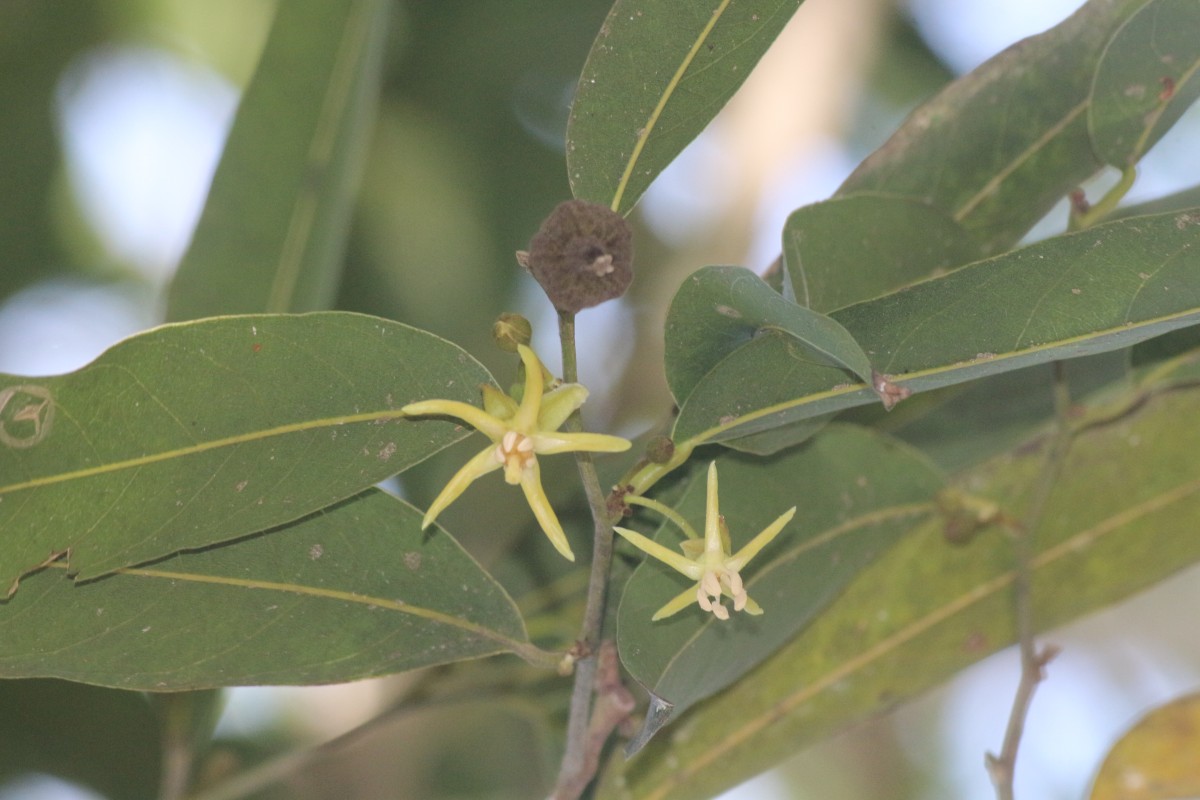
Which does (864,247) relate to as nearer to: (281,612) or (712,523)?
(712,523)

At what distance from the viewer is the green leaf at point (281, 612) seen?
35.0 inches

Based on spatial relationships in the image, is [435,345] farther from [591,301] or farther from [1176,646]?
[1176,646]

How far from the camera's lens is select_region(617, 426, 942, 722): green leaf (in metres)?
0.88

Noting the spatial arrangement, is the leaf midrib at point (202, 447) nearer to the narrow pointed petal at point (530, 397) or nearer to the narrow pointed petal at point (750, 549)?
the narrow pointed petal at point (530, 397)

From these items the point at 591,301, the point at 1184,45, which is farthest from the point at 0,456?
the point at 1184,45

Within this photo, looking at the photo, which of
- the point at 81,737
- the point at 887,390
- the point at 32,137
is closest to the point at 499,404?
the point at 887,390

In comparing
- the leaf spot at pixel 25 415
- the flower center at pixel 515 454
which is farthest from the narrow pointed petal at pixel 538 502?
the leaf spot at pixel 25 415

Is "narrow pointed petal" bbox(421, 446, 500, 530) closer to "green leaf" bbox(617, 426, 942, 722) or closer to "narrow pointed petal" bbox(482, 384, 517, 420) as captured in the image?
"narrow pointed petal" bbox(482, 384, 517, 420)

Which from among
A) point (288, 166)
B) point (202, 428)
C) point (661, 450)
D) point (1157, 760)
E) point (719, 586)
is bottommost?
point (1157, 760)

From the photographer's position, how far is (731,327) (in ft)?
2.66

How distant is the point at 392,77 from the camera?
2.31 m

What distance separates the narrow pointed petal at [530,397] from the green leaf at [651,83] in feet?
0.59

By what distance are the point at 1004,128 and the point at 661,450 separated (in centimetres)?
60

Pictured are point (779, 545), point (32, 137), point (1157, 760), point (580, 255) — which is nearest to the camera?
point (580, 255)
